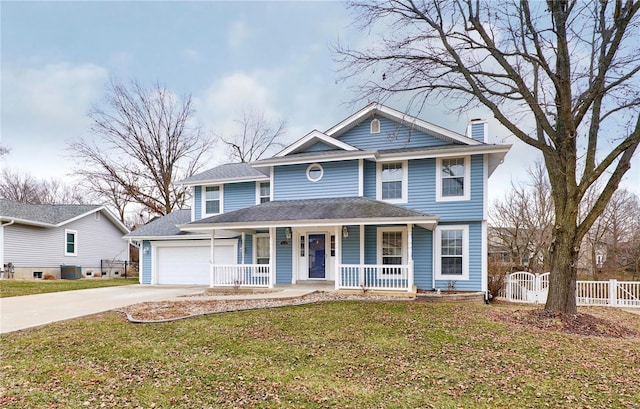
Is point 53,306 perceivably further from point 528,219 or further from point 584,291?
point 528,219

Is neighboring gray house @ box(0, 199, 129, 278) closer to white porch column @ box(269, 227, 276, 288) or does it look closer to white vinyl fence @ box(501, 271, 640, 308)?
white porch column @ box(269, 227, 276, 288)

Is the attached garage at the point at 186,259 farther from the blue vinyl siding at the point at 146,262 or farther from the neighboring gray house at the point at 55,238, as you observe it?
the neighboring gray house at the point at 55,238

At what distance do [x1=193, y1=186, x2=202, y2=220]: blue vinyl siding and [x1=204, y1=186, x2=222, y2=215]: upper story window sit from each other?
10.6 inches

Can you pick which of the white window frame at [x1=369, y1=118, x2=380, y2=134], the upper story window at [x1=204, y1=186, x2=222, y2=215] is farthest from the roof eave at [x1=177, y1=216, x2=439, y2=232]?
the white window frame at [x1=369, y1=118, x2=380, y2=134]

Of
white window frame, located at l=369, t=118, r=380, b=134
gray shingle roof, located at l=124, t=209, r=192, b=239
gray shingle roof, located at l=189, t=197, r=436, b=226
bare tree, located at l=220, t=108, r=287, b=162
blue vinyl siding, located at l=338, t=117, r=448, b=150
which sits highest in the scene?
bare tree, located at l=220, t=108, r=287, b=162

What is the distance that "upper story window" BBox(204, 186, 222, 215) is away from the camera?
16391 mm

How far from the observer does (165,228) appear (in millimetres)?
17219

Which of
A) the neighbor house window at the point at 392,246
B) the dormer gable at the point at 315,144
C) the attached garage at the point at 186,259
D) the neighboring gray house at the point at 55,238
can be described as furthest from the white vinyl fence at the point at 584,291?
the neighboring gray house at the point at 55,238

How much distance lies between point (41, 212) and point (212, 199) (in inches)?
510

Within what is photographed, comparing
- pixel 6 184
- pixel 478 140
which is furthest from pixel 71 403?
pixel 6 184

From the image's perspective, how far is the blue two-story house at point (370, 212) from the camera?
12.4 metres

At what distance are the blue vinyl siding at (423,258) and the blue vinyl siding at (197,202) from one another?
964 cm

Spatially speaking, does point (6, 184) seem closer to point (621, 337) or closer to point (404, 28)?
Answer: point (404, 28)

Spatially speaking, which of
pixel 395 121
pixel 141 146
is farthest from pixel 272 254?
pixel 141 146
